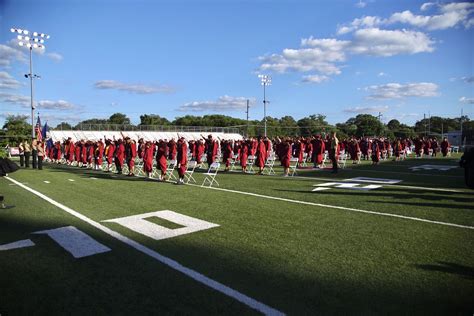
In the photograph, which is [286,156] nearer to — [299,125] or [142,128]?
[142,128]

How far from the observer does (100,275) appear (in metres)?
4.71

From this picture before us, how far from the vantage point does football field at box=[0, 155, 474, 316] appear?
3891mm

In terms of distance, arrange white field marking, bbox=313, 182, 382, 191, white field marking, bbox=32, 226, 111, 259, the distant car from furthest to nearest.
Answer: white field marking, bbox=313, 182, 382, 191 < the distant car < white field marking, bbox=32, 226, 111, 259

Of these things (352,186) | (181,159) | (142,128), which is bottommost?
(352,186)

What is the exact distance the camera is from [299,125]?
112 m

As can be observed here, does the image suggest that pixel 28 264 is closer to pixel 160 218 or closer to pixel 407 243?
pixel 160 218

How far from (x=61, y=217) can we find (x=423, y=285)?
7375mm

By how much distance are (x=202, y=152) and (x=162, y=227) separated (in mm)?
14813

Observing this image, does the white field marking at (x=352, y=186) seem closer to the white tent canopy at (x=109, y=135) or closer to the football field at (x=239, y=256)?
the football field at (x=239, y=256)

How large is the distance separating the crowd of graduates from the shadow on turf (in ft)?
36.6

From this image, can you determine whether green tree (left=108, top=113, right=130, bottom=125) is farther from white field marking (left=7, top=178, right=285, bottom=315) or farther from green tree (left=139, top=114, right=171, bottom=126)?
white field marking (left=7, top=178, right=285, bottom=315)

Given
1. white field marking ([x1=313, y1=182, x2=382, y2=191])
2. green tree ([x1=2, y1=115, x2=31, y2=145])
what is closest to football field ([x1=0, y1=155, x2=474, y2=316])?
white field marking ([x1=313, y1=182, x2=382, y2=191])

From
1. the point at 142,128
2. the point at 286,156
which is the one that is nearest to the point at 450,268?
the point at 286,156

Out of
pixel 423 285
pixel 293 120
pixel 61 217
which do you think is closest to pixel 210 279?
pixel 423 285
